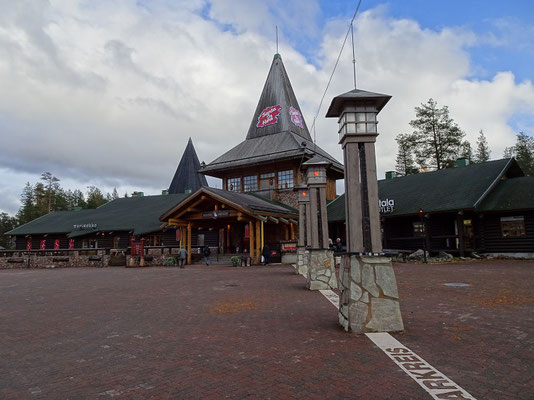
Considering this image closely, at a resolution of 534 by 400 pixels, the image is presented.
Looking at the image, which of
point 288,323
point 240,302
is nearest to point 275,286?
point 240,302

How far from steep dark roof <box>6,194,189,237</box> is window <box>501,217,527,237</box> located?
24100 mm

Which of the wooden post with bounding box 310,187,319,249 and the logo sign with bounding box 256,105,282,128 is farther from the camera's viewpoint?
the logo sign with bounding box 256,105,282,128

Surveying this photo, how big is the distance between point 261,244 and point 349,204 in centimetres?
1635

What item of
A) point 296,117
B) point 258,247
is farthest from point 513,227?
point 296,117

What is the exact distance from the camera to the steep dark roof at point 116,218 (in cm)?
3119

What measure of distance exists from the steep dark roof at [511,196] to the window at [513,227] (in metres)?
1.10

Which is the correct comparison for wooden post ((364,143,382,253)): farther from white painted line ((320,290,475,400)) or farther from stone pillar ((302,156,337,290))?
stone pillar ((302,156,337,290))

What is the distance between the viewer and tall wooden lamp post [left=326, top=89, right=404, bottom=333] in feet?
17.9

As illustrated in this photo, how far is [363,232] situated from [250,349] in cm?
251

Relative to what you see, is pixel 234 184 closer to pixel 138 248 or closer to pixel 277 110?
pixel 277 110

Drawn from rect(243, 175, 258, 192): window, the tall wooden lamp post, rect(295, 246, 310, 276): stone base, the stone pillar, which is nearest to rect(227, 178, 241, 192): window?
rect(243, 175, 258, 192): window

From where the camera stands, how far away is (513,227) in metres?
21.1

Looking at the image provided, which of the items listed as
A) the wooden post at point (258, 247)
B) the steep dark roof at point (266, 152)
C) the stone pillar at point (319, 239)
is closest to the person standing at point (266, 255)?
the wooden post at point (258, 247)

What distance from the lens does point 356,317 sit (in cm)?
545
